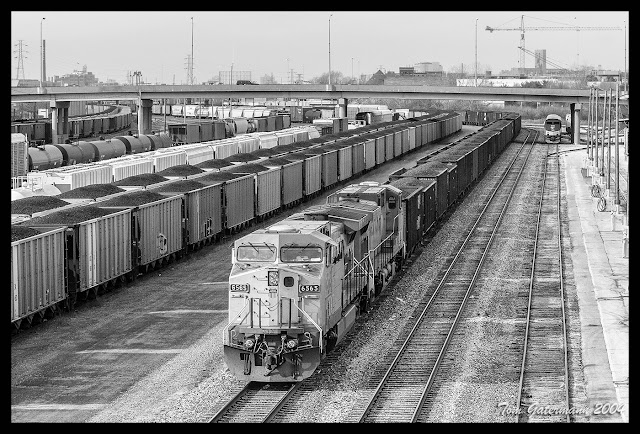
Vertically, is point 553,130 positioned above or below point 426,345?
above

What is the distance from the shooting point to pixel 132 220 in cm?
3469

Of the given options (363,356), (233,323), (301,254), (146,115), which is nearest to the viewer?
(233,323)

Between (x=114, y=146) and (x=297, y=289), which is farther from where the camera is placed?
(x=114, y=146)

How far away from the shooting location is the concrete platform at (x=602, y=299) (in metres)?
22.4

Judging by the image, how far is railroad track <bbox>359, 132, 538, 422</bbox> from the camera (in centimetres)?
2108

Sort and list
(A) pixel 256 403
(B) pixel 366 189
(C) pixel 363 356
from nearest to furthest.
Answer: (A) pixel 256 403 → (C) pixel 363 356 → (B) pixel 366 189

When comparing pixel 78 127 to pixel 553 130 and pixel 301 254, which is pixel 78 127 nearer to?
pixel 553 130

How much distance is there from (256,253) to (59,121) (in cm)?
10086

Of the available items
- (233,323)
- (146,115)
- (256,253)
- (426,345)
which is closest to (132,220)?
(426,345)

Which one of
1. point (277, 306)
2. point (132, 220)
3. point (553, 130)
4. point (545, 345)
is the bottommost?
point (545, 345)

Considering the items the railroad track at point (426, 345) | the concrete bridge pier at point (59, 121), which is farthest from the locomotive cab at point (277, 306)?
the concrete bridge pier at point (59, 121)

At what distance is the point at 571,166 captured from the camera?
9006cm

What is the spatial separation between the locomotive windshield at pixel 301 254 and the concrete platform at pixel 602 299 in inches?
265

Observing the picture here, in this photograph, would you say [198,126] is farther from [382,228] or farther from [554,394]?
[554,394]
